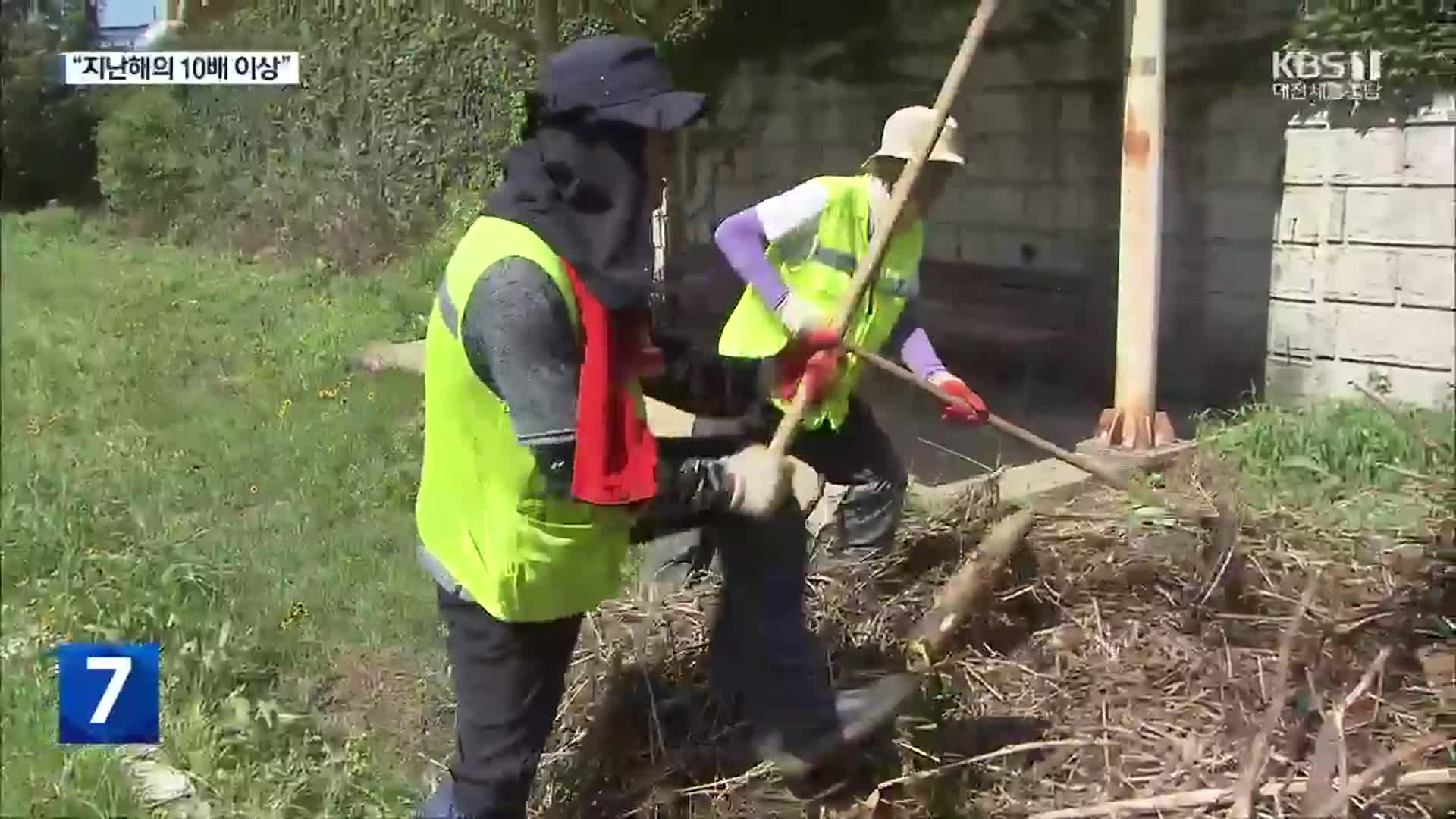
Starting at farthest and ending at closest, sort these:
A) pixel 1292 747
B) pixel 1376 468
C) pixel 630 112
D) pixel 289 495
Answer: pixel 289 495 < pixel 1376 468 < pixel 1292 747 < pixel 630 112

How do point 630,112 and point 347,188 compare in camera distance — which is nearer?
point 630,112

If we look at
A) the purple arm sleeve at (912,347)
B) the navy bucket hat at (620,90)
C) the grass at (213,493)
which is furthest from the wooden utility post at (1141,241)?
the grass at (213,493)

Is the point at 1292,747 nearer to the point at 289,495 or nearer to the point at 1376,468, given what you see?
the point at 1376,468

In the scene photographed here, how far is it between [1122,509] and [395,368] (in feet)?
4.45

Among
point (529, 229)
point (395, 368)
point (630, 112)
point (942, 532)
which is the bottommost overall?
point (942, 532)

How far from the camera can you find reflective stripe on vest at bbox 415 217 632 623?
1.93 m

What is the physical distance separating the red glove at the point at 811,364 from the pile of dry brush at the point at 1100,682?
41 cm

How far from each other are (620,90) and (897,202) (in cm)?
55

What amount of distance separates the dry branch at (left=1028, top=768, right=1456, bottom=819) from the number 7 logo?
5.22 feet

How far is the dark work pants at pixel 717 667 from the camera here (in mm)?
2002

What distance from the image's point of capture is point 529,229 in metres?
1.84

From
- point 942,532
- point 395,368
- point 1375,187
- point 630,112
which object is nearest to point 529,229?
point 630,112

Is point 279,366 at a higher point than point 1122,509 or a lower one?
higher
